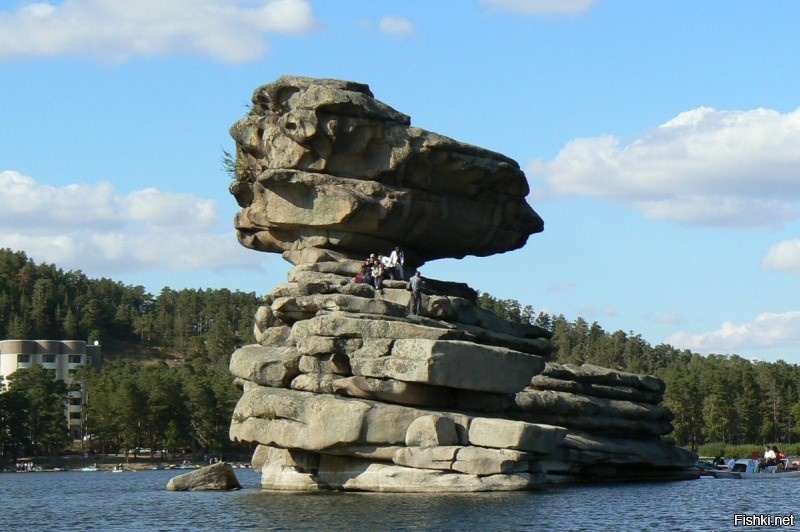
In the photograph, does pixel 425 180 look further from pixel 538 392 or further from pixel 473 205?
pixel 538 392

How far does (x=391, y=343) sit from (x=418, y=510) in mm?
9106

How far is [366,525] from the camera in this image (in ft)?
133

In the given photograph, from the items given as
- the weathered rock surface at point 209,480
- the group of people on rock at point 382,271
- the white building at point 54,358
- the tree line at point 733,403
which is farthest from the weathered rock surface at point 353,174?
the white building at point 54,358

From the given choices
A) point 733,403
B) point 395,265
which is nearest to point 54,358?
point 733,403

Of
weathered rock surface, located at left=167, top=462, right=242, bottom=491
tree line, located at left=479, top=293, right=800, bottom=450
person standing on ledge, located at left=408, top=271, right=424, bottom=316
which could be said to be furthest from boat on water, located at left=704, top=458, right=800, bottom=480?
tree line, located at left=479, top=293, right=800, bottom=450

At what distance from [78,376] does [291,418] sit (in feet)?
360

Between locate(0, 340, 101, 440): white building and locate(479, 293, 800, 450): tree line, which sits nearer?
locate(479, 293, 800, 450): tree line

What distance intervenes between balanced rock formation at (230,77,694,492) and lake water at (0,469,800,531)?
178 centimetres

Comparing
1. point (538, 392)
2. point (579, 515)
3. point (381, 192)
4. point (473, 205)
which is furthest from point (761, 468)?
point (579, 515)

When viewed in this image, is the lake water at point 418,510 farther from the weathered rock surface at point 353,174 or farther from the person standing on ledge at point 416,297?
the weathered rock surface at point 353,174

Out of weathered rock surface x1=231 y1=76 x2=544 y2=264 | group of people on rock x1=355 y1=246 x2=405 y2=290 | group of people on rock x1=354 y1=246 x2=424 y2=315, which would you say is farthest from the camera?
weathered rock surface x1=231 y1=76 x2=544 y2=264

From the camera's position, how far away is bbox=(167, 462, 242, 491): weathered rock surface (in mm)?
60156

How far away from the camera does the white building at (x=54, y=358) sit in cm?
16850

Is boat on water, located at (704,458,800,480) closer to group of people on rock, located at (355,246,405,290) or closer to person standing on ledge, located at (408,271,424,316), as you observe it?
group of people on rock, located at (355,246,405,290)
